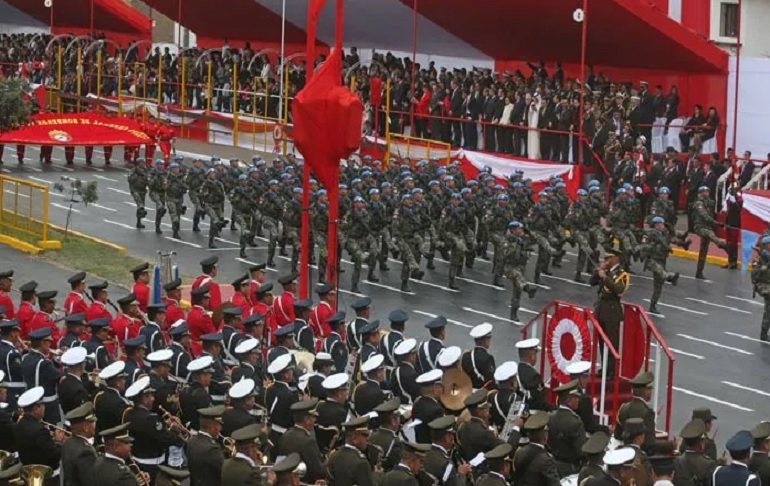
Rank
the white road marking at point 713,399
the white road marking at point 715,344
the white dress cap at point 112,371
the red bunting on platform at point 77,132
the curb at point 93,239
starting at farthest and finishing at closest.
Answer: the red bunting on platform at point 77,132, the curb at point 93,239, the white road marking at point 715,344, the white road marking at point 713,399, the white dress cap at point 112,371

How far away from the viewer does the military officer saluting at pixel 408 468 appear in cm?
1327

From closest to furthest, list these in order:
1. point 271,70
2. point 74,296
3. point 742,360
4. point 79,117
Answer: point 74,296 < point 742,360 < point 79,117 < point 271,70

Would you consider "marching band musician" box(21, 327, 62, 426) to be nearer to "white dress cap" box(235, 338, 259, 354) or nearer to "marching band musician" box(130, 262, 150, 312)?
"white dress cap" box(235, 338, 259, 354)

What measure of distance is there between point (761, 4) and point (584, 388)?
2382cm

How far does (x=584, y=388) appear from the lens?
1741cm

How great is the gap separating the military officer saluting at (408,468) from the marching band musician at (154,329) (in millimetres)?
A: 5345

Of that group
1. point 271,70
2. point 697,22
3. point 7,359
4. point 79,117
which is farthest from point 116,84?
point 7,359

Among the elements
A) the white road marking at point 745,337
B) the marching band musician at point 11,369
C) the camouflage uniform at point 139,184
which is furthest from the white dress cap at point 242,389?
the camouflage uniform at point 139,184

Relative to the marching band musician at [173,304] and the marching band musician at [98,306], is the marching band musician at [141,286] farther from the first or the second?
the marching band musician at [98,306]

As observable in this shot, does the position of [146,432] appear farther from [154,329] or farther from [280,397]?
[154,329]

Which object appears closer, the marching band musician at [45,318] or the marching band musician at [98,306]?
the marching band musician at [45,318]

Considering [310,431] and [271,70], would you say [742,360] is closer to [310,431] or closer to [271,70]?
[310,431]

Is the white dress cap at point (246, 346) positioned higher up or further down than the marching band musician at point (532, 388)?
higher up

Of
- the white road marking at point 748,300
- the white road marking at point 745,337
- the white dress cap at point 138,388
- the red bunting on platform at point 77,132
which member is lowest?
the white road marking at point 745,337
